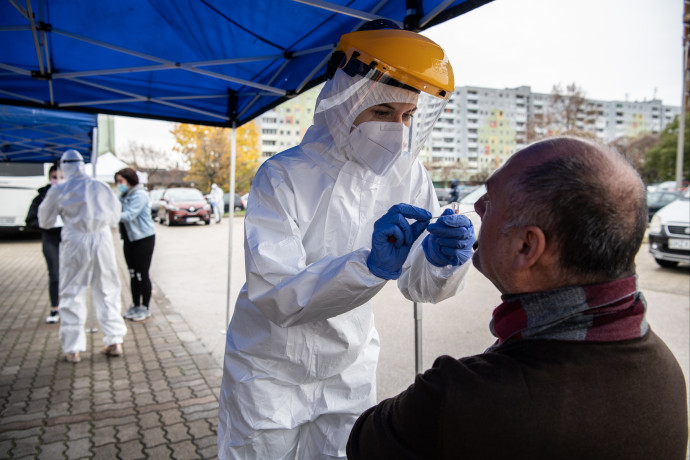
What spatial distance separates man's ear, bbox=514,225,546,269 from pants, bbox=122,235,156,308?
5.17m

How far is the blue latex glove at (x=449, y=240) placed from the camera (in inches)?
51.8

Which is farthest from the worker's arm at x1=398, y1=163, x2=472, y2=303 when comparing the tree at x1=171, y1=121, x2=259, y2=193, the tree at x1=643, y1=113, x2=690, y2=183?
the tree at x1=643, y1=113, x2=690, y2=183

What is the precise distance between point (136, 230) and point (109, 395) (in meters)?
2.25

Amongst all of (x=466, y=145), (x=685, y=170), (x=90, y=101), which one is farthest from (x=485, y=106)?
(x=90, y=101)

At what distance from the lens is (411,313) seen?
19.4 ft

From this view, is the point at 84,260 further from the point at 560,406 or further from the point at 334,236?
the point at 560,406

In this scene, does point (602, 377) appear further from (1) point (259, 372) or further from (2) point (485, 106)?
(2) point (485, 106)

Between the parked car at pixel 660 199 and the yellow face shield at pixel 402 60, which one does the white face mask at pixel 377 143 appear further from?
the parked car at pixel 660 199

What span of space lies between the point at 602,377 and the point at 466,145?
118252mm


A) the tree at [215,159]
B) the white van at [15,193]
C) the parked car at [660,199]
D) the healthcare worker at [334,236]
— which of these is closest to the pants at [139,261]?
the healthcare worker at [334,236]

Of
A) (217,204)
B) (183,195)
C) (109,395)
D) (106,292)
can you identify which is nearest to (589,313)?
(109,395)

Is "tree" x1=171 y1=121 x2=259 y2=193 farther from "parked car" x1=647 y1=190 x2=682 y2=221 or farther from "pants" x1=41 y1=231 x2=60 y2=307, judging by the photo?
"pants" x1=41 y1=231 x2=60 y2=307

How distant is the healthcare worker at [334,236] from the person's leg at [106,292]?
3.18 meters

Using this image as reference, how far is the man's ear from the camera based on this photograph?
34.9 inches
